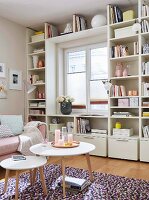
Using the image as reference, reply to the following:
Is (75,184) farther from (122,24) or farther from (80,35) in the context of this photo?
(80,35)

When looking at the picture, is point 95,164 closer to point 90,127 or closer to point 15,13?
point 90,127

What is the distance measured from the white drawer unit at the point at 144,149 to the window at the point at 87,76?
1.06 metres

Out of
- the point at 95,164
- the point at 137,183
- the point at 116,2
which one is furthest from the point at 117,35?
the point at 137,183

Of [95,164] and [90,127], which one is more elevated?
[90,127]

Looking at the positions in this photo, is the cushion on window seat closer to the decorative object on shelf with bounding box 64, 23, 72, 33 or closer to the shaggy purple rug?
the shaggy purple rug

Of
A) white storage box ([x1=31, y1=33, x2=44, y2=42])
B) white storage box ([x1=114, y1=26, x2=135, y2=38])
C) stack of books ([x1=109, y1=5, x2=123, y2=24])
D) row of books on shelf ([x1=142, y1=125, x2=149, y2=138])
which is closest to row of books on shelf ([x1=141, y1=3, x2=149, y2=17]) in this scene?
white storage box ([x1=114, y1=26, x2=135, y2=38])

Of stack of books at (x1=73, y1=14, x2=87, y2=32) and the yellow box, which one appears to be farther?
stack of books at (x1=73, y1=14, x2=87, y2=32)

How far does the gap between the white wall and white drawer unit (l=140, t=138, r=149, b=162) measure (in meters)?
2.68

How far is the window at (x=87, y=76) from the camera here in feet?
14.8

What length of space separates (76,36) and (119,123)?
198cm

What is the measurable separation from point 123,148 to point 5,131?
2.01 metres

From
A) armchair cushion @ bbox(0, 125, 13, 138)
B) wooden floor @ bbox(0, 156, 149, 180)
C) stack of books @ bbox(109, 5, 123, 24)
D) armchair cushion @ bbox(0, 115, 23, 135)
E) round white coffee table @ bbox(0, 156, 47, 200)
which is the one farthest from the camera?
stack of books @ bbox(109, 5, 123, 24)

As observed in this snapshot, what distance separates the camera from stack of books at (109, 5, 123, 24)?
12.7ft

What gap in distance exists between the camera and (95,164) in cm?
352
